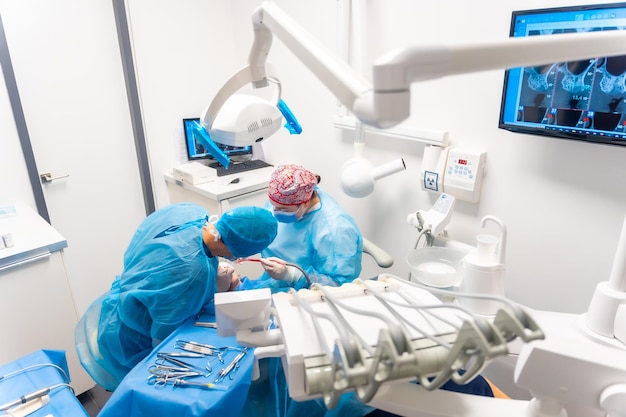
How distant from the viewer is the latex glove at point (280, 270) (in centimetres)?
148

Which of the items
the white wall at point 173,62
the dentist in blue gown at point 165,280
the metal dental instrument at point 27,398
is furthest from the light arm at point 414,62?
the white wall at point 173,62

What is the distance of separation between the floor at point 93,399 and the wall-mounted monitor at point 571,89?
2140mm

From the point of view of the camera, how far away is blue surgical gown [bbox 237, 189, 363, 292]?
60.8 inches

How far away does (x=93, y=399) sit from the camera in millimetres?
1931

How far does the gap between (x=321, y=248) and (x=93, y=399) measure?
1.38 meters

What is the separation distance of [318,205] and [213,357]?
785 millimetres

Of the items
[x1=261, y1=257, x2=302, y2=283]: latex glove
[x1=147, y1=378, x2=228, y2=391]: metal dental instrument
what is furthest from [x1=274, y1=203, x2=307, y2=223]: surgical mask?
[x1=147, y1=378, x2=228, y2=391]: metal dental instrument

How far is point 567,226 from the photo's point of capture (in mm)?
1327

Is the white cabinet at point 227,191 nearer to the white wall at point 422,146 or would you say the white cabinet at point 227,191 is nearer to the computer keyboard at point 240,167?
the computer keyboard at point 240,167

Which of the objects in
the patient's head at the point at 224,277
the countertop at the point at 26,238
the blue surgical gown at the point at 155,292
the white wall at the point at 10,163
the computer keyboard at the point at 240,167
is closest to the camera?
the blue surgical gown at the point at 155,292

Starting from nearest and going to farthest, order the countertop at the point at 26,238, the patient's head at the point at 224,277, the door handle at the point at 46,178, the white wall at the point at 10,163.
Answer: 1. the patient's head at the point at 224,277
2. the countertop at the point at 26,238
3. the white wall at the point at 10,163
4. the door handle at the point at 46,178

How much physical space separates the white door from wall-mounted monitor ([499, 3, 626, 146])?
1940 mm

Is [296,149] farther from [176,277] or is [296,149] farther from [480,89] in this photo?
[176,277]

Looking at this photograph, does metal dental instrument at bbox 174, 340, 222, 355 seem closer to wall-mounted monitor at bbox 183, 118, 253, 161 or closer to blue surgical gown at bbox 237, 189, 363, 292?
blue surgical gown at bbox 237, 189, 363, 292
